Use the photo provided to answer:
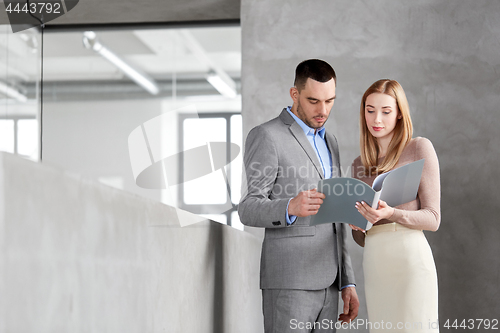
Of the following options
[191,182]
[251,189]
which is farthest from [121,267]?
[191,182]

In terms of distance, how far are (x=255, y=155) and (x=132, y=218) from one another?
2.26 feet

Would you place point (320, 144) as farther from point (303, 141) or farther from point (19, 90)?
point (19, 90)

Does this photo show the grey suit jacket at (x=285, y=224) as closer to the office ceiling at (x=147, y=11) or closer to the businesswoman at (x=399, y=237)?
the businesswoman at (x=399, y=237)

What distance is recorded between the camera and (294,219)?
157 cm

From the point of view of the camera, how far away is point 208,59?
5312 mm

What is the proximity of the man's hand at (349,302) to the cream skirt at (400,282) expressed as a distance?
63 millimetres

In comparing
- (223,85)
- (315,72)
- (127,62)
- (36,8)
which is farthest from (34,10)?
(315,72)

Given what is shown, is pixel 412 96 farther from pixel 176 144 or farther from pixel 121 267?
pixel 176 144

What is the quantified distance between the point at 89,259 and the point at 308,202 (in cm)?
76

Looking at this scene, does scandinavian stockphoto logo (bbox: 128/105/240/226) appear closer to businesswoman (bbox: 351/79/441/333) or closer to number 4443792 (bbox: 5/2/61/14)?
number 4443792 (bbox: 5/2/61/14)

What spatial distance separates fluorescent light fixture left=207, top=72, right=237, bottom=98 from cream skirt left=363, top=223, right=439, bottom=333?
14.9ft

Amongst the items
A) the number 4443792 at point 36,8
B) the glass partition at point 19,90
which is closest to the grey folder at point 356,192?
the number 4443792 at point 36,8

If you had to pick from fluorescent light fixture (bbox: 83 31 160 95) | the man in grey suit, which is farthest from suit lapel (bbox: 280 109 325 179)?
fluorescent light fixture (bbox: 83 31 160 95)

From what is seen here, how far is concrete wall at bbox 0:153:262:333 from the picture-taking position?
1.98 feet
